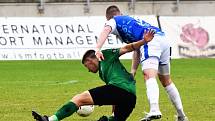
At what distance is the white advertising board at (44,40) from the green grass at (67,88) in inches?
54.2

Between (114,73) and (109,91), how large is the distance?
0.30m

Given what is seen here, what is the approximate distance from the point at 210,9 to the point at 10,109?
107 ft

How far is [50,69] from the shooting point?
27.2m

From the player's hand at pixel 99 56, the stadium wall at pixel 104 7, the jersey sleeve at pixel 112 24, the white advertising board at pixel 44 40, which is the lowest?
the player's hand at pixel 99 56

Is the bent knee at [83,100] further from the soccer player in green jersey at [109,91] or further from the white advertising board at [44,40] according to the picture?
the white advertising board at [44,40]

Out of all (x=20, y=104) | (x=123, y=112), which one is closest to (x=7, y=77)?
(x=20, y=104)

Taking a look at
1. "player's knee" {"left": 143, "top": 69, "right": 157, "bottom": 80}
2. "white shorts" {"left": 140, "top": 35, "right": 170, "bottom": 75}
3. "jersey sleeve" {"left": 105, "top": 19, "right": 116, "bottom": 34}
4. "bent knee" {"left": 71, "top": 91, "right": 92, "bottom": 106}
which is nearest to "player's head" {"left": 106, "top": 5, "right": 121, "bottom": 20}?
"jersey sleeve" {"left": 105, "top": 19, "right": 116, "bottom": 34}

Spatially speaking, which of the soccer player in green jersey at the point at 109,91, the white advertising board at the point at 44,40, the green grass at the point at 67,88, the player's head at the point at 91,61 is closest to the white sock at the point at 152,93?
the soccer player in green jersey at the point at 109,91

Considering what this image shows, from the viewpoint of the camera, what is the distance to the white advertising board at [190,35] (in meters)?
33.9

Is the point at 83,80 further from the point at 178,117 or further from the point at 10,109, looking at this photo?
the point at 178,117

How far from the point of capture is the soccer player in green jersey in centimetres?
941

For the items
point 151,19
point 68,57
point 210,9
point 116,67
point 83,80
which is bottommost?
point 116,67

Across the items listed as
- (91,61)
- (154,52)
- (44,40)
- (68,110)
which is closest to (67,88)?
(154,52)

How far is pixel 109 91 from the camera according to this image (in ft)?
31.1
